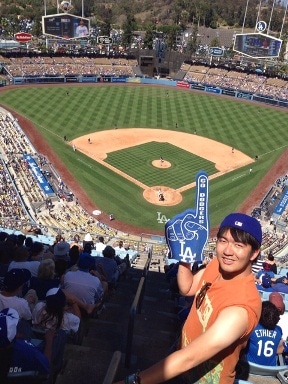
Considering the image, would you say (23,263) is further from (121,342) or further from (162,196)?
(162,196)

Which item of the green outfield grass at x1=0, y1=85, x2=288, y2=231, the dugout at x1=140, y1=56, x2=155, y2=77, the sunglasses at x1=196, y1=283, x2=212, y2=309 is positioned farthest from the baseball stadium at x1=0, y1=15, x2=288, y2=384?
the dugout at x1=140, y1=56, x2=155, y2=77

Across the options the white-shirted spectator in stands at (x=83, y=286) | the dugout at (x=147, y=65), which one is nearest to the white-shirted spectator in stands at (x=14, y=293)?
the white-shirted spectator in stands at (x=83, y=286)

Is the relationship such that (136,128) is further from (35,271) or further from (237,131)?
(35,271)

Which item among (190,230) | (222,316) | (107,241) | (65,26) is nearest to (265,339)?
(190,230)

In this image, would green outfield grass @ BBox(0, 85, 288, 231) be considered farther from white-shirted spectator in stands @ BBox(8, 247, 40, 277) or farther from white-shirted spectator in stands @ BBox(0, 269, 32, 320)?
white-shirted spectator in stands @ BBox(0, 269, 32, 320)

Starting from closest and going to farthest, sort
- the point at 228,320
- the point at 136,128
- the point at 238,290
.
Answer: the point at 228,320 < the point at 238,290 < the point at 136,128

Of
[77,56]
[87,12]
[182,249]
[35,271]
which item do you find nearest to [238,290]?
[182,249]
